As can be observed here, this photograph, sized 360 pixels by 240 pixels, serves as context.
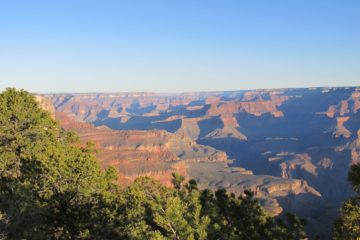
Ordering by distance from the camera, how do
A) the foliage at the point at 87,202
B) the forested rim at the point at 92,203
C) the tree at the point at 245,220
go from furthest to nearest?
the tree at the point at 245,220, the foliage at the point at 87,202, the forested rim at the point at 92,203

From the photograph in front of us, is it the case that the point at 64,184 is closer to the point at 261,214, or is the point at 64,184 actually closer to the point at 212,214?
the point at 212,214

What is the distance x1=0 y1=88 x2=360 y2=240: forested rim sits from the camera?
61.6 feet

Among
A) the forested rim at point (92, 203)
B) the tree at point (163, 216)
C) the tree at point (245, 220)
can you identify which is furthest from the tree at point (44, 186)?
the tree at point (245, 220)

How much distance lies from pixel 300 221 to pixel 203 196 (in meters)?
5.88

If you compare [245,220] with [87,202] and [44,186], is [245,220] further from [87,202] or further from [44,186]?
[44,186]

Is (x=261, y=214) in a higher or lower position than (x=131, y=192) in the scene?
lower

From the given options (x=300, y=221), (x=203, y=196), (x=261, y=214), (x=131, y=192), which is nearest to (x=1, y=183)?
(x=131, y=192)

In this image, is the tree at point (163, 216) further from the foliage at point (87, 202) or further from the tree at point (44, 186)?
the tree at point (44, 186)

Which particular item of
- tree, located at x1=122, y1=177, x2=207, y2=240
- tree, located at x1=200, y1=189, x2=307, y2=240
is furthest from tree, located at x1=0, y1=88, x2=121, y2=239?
tree, located at x1=200, y1=189, x2=307, y2=240

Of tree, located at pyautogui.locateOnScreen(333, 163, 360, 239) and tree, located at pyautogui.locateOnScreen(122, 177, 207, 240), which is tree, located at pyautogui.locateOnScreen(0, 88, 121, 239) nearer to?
tree, located at pyautogui.locateOnScreen(122, 177, 207, 240)

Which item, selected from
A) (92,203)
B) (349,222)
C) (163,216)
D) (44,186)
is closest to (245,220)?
(92,203)

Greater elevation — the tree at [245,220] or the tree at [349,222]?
the tree at [349,222]

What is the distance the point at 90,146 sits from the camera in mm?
31938

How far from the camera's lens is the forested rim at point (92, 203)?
61.6 ft
